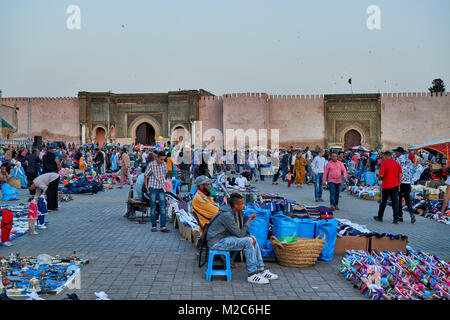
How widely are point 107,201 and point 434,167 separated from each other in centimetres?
1016

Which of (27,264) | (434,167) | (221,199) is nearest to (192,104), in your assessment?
(434,167)

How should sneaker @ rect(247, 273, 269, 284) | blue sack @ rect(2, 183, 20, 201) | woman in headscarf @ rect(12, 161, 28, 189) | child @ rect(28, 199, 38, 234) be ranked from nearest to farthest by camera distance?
sneaker @ rect(247, 273, 269, 284)
child @ rect(28, 199, 38, 234)
blue sack @ rect(2, 183, 20, 201)
woman in headscarf @ rect(12, 161, 28, 189)

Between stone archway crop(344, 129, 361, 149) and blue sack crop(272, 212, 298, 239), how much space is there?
1009 inches

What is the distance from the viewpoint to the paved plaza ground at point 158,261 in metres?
3.87

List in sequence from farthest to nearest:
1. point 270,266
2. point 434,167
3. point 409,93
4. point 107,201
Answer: point 409,93 < point 434,167 < point 107,201 < point 270,266

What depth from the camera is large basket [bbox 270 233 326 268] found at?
4.67m

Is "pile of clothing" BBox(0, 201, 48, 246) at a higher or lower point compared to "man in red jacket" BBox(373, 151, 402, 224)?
lower

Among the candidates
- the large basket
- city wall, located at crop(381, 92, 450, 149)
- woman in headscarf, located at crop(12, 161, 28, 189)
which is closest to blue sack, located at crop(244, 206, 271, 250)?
the large basket

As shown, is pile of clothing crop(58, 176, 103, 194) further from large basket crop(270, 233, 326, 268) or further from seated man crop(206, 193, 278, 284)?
large basket crop(270, 233, 326, 268)

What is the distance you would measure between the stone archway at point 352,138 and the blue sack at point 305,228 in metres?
25.5

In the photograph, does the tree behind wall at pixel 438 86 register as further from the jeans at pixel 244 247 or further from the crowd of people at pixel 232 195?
the jeans at pixel 244 247

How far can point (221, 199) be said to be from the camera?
8.48 metres

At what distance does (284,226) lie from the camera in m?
5.00
